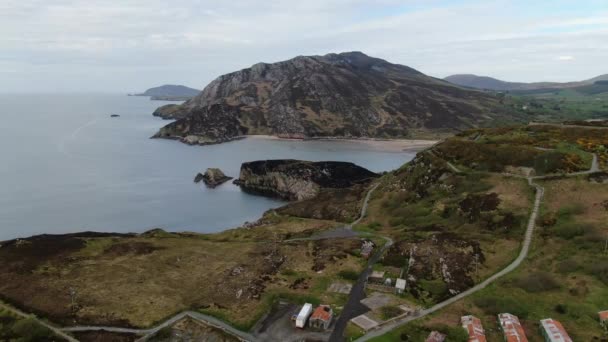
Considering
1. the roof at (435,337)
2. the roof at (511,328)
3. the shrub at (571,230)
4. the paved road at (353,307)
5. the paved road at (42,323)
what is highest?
the shrub at (571,230)

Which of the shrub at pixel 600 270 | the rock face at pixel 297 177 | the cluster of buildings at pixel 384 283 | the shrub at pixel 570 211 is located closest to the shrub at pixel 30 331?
the cluster of buildings at pixel 384 283

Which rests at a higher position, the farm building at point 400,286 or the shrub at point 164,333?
the farm building at point 400,286

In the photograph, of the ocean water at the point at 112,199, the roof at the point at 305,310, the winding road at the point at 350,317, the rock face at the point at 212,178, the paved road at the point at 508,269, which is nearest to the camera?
the paved road at the point at 508,269

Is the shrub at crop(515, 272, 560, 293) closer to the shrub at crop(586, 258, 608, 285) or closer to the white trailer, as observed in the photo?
the shrub at crop(586, 258, 608, 285)

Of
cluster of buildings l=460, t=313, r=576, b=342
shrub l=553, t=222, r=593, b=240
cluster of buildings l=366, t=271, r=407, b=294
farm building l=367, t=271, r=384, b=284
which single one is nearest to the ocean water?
farm building l=367, t=271, r=384, b=284

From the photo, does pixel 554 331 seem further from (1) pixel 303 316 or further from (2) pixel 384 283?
(1) pixel 303 316

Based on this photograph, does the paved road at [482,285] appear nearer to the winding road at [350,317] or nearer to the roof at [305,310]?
the winding road at [350,317]

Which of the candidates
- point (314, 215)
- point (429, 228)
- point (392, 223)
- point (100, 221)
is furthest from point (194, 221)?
point (429, 228)

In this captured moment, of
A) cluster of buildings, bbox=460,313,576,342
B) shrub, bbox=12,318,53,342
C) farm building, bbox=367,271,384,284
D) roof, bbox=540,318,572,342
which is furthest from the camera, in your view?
farm building, bbox=367,271,384,284
